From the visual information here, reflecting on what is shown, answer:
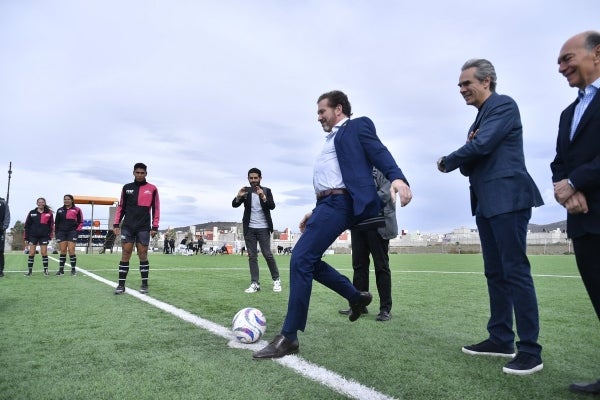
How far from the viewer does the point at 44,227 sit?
1278 centimetres

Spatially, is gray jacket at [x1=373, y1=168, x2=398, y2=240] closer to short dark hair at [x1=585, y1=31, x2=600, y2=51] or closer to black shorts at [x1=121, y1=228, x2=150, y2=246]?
short dark hair at [x1=585, y1=31, x2=600, y2=51]

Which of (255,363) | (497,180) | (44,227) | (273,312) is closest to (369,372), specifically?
(255,363)

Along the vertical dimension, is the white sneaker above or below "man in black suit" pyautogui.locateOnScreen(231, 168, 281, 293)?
below

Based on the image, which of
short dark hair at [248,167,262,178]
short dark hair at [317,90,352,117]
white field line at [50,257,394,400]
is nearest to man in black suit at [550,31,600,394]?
white field line at [50,257,394,400]

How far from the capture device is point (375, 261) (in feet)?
17.5

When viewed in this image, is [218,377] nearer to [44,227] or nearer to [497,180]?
[497,180]

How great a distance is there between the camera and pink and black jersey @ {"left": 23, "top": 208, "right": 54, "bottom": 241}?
1273 cm

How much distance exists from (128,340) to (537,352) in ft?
10.8

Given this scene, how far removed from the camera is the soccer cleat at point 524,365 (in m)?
2.97

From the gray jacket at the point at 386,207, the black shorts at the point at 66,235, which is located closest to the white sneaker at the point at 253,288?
the gray jacket at the point at 386,207

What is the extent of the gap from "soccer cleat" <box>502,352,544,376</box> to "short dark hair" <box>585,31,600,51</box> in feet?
6.67

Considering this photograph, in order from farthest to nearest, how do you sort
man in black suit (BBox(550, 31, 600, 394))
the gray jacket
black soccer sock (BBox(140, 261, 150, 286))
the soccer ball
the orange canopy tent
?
the orange canopy tent
black soccer sock (BBox(140, 261, 150, 286))
the gray jacket
the soccer ball
man in black suit (BBox(550, 31, 600, 394))

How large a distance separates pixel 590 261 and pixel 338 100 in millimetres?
2206

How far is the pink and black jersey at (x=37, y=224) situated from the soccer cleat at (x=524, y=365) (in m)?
13.2
